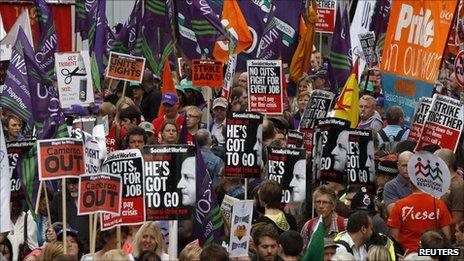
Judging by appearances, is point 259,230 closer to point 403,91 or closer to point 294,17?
point 403,91

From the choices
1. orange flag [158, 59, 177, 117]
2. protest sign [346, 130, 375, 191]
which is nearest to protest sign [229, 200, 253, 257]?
protest sign [346, 130, 375, 191]

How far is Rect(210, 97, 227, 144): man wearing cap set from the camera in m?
23.8

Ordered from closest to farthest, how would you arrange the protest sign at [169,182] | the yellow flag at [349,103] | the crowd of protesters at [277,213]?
the crowd of protesters at [277,213], the protest sign at [169,182], the yellow flag at [349,103]

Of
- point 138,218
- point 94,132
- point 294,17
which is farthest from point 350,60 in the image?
point 138,218

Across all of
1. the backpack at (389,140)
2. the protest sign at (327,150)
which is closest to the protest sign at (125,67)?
the backpack at (389,140)

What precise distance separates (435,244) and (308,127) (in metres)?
7.29

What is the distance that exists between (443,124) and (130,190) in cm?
458

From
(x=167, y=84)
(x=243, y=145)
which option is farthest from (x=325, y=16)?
(x=243, y=145)

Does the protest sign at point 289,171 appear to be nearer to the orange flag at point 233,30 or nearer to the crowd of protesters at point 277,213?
the crowd of protesters at point 277,213

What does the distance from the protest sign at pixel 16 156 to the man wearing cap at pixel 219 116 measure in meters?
4.96

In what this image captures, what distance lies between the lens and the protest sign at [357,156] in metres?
19.7

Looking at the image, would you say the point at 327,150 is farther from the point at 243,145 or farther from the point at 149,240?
the point at 149,240

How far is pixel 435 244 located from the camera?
15.8 meters

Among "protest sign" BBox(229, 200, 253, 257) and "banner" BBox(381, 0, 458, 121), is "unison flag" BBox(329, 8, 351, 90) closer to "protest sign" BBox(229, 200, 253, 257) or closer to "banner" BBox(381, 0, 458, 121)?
"banner" BBox(381, 0, 458, 121)
